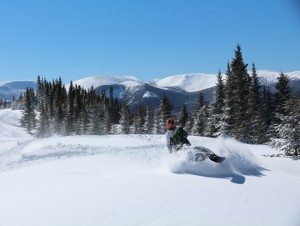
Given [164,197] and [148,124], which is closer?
[164,197]

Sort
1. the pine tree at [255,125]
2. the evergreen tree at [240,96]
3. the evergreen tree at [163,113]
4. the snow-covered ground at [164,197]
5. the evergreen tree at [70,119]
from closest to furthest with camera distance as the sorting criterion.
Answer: the snow-covered ground at [164,197], the evergreen tree at [240,96], the pine tree at [255,125], the evergreen tree at [163,113], the evergreen tree at [70,119]

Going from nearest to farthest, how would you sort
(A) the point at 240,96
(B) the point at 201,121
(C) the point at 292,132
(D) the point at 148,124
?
(C) the point at 292,132
(A) the point at 240,96
(B) the point at 201,121
(D) the point at 148,124

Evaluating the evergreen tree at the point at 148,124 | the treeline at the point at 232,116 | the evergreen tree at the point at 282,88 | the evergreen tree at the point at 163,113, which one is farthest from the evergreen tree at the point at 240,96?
the evergreen tree at the point at 148,124

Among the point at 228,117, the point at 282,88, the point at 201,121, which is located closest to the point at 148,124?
the point at 201,121

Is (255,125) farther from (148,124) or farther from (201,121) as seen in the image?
(148,124)

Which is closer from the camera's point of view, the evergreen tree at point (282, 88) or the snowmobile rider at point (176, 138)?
the snowmobile rider at point (176, 138)

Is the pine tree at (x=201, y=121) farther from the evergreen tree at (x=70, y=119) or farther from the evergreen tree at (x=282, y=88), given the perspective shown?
the evergreen tree at (x=70, y=119)

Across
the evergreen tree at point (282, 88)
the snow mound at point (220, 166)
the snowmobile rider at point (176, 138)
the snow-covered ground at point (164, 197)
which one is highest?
the evergreen tree at point (282, 88)

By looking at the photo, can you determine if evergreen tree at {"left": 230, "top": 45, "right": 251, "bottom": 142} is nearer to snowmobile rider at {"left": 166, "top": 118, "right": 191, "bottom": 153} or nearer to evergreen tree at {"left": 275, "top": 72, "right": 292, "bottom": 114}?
evergreen tree at {"left": 275, "top": 72, "right": 292, "bottom": 114}

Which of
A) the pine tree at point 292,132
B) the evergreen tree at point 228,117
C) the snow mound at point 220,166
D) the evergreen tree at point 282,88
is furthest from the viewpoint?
the evergreen tree at point 282,88

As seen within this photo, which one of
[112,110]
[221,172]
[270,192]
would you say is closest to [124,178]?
[221,172]

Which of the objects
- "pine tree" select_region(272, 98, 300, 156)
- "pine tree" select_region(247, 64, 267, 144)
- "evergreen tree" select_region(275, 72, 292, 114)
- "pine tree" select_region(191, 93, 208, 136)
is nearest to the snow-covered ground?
"pine tree" select_region(272, 98, 300, 156)

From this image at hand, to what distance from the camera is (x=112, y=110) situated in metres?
98.0

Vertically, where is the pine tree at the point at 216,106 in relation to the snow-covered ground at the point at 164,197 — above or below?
above
